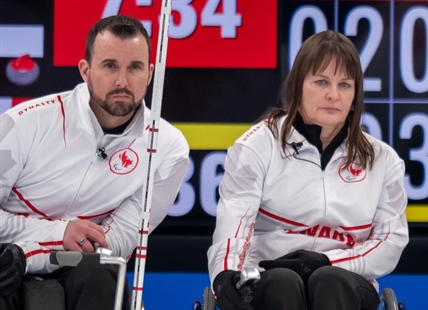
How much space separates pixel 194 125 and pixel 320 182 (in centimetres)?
97

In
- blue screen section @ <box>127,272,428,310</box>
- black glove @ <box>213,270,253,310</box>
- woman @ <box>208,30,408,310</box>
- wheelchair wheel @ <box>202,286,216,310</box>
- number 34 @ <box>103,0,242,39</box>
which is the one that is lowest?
blue screen section @ <box>127,272,428,310</box>

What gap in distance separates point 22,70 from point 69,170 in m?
0.97

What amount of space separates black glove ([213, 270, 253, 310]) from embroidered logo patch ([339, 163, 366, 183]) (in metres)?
0.60

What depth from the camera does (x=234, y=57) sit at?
12.7 ft

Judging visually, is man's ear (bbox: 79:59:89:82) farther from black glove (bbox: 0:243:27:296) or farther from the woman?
black glove (bbox: 0:243:27:296)

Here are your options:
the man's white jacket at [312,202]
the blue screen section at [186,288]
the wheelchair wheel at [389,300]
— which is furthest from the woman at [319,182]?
the blue screen section at [186,288]

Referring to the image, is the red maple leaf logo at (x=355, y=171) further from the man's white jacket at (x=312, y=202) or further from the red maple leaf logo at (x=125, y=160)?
the red maple leaf logo at (x=125, y=160)

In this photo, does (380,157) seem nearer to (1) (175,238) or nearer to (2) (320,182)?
(2) (320,182)

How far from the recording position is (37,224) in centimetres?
296

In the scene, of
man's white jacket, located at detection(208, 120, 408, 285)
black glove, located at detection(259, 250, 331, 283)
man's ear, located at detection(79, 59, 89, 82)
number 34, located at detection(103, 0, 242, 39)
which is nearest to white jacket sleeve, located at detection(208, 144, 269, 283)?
man's white jacket, located at detection(208, 120, 408, 285)

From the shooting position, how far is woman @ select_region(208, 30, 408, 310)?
2.97 meters

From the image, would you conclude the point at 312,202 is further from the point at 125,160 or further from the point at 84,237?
the point at 84,237

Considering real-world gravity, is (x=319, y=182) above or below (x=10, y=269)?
above

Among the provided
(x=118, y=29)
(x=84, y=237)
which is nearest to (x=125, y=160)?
(x=84, y=237)
